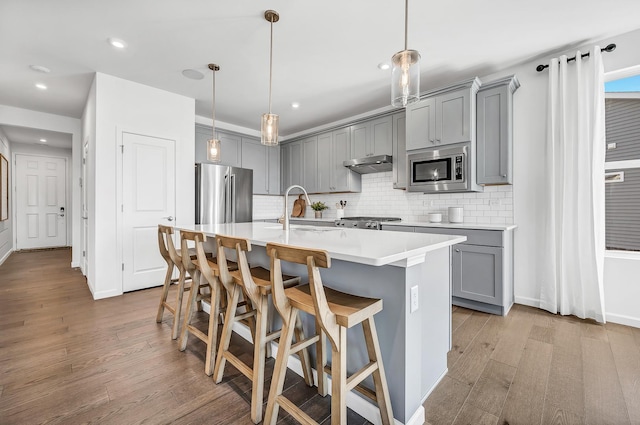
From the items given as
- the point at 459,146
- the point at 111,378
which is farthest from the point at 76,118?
the point at 459,146

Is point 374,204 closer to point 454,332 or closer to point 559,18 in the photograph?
point 454,332

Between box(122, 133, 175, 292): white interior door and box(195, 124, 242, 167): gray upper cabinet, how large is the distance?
723 mm

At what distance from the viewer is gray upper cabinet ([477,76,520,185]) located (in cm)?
304

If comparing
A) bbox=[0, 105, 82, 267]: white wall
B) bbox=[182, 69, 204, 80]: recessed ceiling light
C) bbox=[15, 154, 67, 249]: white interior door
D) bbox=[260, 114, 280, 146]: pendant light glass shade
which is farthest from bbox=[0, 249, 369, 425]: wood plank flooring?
bbox=[15, 154, 67, 249]: white interior door

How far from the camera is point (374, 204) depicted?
15.2 feet

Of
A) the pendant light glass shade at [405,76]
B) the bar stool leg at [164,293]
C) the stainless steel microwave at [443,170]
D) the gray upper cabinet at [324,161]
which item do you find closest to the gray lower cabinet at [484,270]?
the stainless steel microwave at [443,170]

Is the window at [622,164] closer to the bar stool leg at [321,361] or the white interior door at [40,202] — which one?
the bar stool leg at [321,361]

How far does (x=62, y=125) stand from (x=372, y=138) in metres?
5.21

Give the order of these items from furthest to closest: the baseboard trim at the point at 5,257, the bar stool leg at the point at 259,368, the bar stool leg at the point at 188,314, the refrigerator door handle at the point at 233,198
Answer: the baseboard trim at the point at 5,257, the refrigerator door handle at the point at 233,198, the bar stool leg at the point at 188,314, the bar stool leg at the point at 259,368

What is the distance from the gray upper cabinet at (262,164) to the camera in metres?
5.29

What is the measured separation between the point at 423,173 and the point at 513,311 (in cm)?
177

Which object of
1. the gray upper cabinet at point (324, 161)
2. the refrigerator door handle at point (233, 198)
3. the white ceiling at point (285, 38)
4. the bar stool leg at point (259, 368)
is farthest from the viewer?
the gray upper cabinet at point (324, 161)

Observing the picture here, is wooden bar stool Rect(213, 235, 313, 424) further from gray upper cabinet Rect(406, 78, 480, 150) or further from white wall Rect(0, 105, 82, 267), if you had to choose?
white wall Rect(0, 105, 82, 267)

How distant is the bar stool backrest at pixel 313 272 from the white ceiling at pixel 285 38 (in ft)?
6.58
